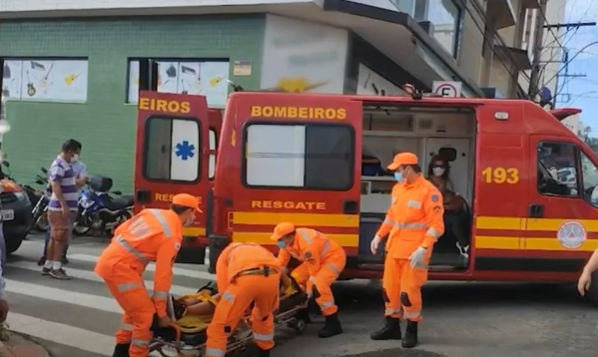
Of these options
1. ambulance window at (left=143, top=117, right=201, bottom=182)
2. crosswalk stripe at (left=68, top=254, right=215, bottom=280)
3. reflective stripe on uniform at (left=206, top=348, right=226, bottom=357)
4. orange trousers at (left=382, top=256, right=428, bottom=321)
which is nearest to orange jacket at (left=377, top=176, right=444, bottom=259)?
orange trousers at (left=382, top=256, right=428, bottom=321)

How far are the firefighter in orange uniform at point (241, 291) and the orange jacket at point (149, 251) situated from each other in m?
0.42

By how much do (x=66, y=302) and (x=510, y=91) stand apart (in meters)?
26.0

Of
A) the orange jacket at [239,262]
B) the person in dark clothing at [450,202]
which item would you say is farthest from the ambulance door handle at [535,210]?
the orange jacket at [239,262]

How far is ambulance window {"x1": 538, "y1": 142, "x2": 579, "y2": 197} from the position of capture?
7.07 m

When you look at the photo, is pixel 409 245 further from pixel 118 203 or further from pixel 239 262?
pixel 118 203

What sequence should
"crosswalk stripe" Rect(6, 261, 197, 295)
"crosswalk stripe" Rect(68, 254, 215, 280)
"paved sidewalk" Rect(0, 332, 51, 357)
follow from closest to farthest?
"paved sidewalk" Rect(0, 332, 51, 357) < "crosswalk stripe" Rect(6, 261, 197, 295) < "crosswalk stripe" Rect(68, 254, 215, 280)

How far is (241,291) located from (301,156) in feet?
7.76

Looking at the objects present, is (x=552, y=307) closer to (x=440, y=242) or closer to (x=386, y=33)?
(x=440, y=242)

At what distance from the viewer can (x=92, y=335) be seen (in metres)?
6.18

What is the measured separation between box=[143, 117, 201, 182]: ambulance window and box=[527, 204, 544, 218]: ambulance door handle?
150 inches

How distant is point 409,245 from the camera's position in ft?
19.4

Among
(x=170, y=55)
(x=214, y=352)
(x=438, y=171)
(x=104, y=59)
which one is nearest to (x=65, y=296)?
(x=214, y=352)

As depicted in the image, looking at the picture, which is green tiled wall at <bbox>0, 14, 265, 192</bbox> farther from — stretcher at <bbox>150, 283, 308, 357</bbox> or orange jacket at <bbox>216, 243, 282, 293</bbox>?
orange jacket at <bbox>216, 243, 282, 293</bbox>

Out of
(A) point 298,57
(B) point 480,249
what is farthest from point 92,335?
(A) point 298,57
